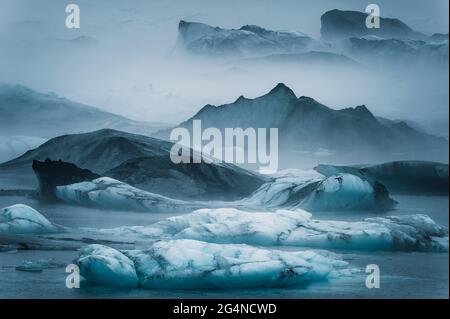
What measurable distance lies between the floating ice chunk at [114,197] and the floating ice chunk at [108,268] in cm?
91

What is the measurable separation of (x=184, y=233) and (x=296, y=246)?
130 centimetres

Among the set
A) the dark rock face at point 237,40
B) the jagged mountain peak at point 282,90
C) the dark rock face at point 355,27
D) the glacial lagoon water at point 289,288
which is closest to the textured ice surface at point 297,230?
the glacial lagoon water at point 289,288

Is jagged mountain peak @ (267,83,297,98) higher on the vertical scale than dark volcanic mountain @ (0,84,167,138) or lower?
higher

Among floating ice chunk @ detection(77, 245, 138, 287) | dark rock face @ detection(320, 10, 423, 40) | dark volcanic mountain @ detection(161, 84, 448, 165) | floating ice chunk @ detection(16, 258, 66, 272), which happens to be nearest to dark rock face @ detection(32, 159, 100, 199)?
floating ice chunk @ detection(16, 258, 66, 272)

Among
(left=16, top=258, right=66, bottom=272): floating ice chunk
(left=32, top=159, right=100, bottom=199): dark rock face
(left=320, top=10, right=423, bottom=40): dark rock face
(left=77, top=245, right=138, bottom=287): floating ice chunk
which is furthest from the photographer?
(left=320, top=10, right=423, bottom=40): dark rock face

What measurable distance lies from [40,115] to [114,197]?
1354 millimetres

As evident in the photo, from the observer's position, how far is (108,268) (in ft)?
33.7

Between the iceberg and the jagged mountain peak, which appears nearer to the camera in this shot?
the iceberg

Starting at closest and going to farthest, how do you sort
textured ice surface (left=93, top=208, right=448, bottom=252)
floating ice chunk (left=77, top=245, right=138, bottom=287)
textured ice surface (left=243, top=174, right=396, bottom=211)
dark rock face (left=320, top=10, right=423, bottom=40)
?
floating ice chunk (left=77, top=245, right=138, bottom=287), textured ice surface (left=93, top=208, right=448, bottom=252), textured ice surface (left=243, top=174, right=396, bottom=211), dark rock face (left=320, top=10, right=423, bottom=40)

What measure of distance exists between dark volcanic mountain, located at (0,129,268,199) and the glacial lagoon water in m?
0.40

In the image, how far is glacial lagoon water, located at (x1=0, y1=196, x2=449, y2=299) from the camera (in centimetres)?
1034

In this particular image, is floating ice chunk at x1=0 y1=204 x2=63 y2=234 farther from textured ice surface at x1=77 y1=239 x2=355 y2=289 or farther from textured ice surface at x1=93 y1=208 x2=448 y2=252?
textured ice surface at x1=77 y1=239 x2=355 y2=289
